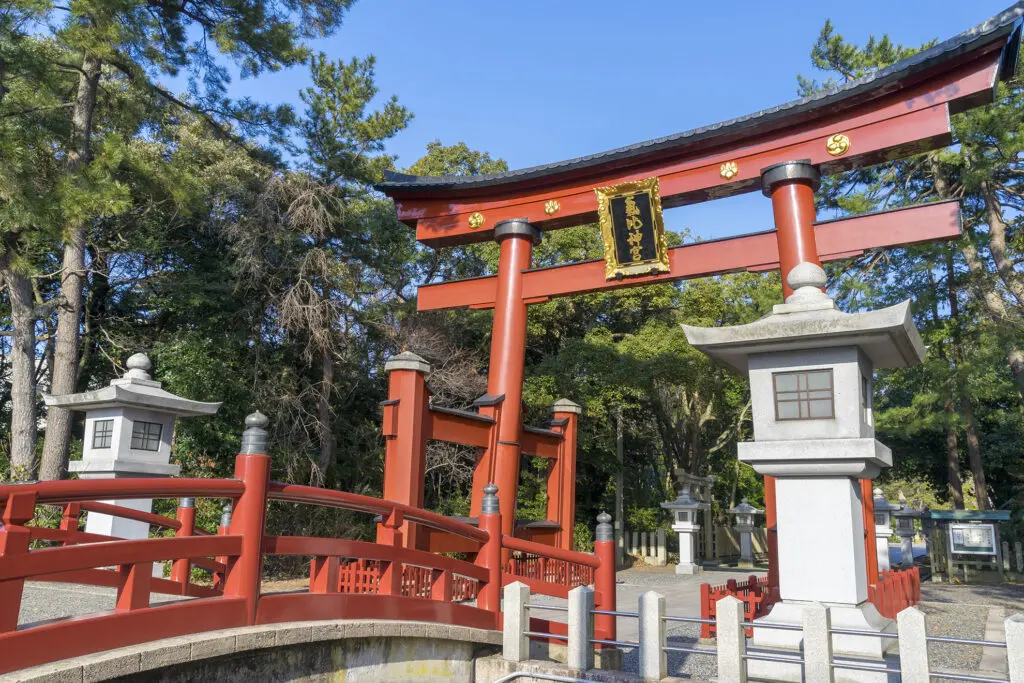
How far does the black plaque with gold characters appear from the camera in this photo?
30.8ft

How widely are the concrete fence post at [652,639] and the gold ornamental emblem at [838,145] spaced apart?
5793 millimetres

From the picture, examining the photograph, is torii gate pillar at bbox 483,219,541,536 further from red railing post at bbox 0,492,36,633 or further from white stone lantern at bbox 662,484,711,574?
white stone lantern at bbox 662,484,711,574

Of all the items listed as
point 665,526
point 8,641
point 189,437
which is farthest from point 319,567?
point 665,526

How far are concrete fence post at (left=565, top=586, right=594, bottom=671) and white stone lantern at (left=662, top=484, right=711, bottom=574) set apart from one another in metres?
13.0

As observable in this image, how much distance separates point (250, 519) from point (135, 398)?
16.3 ft

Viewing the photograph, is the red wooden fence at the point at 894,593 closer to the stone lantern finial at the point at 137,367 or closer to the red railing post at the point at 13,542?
the red railing post at the point at 13,542

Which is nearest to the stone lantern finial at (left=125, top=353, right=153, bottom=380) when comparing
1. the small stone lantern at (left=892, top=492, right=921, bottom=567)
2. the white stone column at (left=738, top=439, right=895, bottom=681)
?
the white stone column at (left=738, top=439, right=895, bottom=681)

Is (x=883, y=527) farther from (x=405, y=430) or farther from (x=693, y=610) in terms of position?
(x=405, y=430)

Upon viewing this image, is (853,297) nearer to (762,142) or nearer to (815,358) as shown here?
(762,142)

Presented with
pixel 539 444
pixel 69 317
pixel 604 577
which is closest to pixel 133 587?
pixel 604 577

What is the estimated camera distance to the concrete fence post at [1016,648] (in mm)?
3480

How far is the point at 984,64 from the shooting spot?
24.7 feet

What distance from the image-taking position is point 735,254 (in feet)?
29.1

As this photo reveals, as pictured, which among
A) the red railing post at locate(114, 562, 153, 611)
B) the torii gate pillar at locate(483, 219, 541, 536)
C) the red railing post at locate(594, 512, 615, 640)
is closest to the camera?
the red railing post at locate(114, 562, 153, 611)
